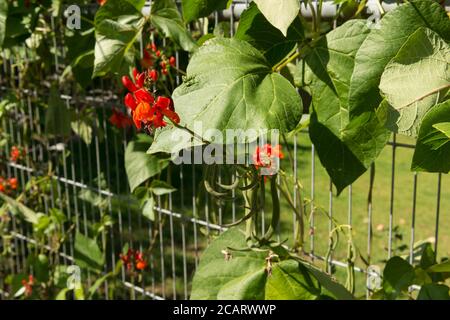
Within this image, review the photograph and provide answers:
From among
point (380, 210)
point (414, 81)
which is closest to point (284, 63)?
point (414, 81)

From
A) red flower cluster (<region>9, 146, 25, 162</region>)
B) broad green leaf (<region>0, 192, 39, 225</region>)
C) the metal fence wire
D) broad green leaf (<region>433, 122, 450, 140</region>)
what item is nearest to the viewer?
broad green leaf (<region>433, 122, 450, 140</region>)

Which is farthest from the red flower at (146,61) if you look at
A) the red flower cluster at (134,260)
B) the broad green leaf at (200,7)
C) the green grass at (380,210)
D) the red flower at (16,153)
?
the green grass at (380,210)

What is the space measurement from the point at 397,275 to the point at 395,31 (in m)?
0.48

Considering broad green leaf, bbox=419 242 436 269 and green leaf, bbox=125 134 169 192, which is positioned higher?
green leaf, bbox=125 134 169 192

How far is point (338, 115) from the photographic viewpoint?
946mm

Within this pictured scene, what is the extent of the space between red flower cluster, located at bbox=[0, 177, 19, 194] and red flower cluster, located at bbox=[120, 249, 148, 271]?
0.65 metres

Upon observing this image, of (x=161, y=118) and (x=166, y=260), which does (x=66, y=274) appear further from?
(x=161, y=118)

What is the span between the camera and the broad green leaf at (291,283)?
45.3 inches

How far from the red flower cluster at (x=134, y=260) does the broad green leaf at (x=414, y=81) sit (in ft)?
3.73

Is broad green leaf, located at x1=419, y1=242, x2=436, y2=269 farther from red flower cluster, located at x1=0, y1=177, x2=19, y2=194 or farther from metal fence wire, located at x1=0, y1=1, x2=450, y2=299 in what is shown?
red flower cluster, located at x1=0, y1=177, x2=19, y2=194

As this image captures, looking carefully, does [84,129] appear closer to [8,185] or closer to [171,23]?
[8,185]

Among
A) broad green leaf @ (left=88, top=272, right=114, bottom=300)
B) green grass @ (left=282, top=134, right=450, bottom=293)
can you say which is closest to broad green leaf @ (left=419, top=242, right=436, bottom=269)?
broad green leaf @ (left=88, top=272, right=114, bottom=300)

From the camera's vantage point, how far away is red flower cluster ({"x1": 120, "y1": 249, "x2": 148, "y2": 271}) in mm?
1759

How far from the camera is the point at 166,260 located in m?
3.00
